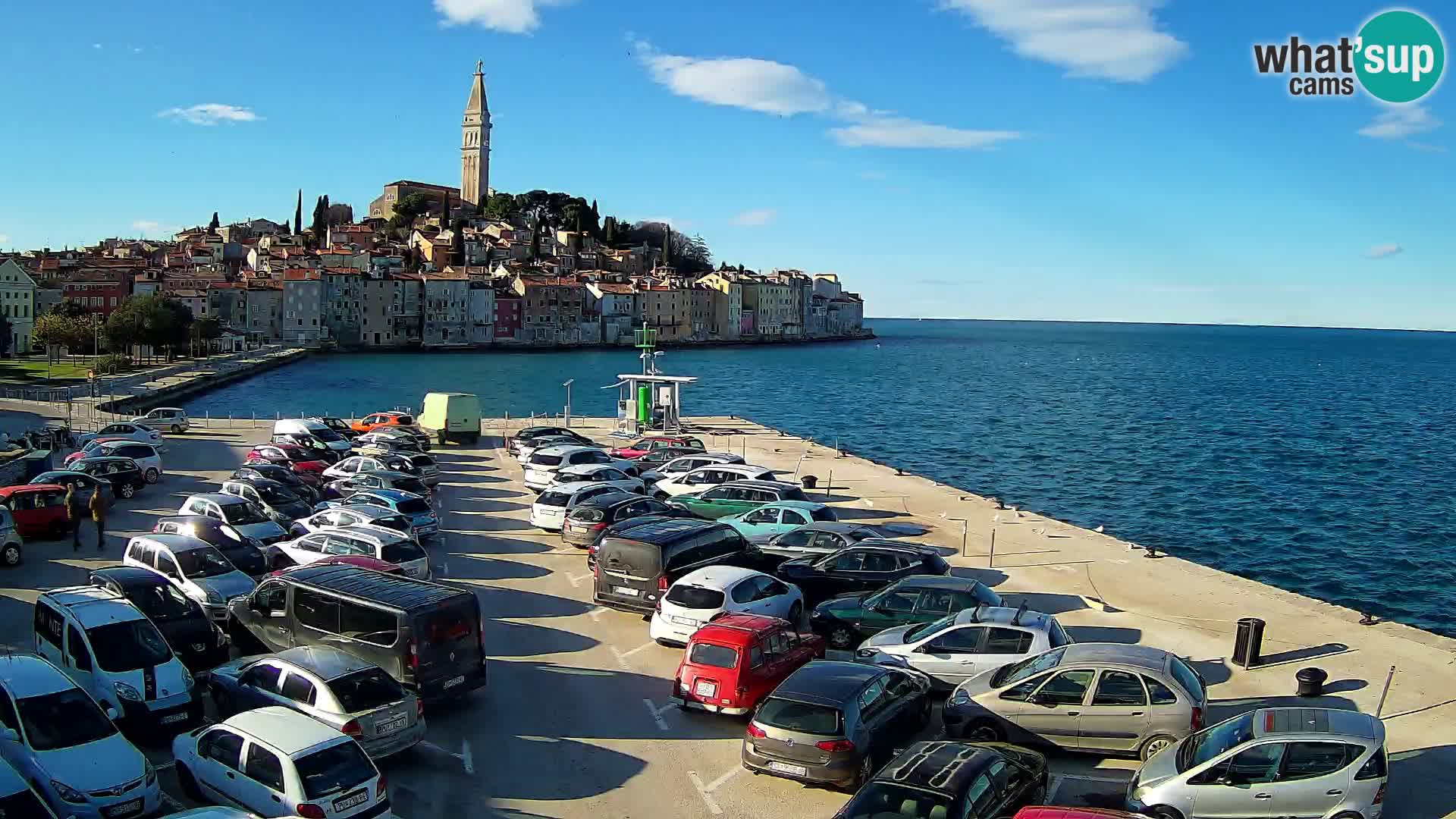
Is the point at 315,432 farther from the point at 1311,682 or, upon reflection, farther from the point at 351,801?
the point at 1311,682

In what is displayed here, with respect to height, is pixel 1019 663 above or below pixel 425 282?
below

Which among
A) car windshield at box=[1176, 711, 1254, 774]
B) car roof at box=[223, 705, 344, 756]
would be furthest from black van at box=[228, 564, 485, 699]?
car windshield at box=[1176, 711, 1254, 774]

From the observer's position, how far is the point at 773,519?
832 inches

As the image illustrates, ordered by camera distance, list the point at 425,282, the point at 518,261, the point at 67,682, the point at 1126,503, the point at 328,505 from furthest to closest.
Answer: the point at 518,261
the point at 425,282
the point at 1126,503
the point at 328,505
the point at 67,682

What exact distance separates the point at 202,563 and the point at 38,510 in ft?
23.9

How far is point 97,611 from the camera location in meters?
11.7

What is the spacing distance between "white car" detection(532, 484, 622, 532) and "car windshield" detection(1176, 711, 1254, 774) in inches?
557

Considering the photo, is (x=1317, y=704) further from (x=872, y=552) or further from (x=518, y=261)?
(x=518, y=261)

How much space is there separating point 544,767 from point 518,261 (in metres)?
173

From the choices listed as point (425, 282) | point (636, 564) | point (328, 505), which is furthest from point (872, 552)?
point (425, 282)

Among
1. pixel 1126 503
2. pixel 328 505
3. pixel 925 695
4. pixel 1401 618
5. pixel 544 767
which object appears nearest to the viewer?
pixel 544 767

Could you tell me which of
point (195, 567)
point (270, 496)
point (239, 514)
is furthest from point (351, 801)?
point (270, 496)

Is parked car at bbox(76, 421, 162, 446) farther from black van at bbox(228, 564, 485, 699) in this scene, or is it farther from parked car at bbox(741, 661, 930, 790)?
parked car at bbox(741, 661, 930, 790)

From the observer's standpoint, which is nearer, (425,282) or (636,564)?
(636,564)
